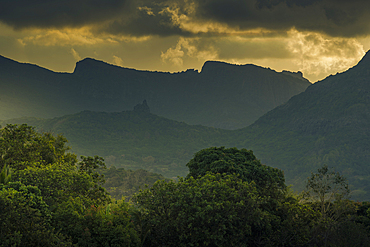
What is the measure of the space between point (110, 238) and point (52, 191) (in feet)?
19.8

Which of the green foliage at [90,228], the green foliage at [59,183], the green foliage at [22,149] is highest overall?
the green foliage at [22,149]

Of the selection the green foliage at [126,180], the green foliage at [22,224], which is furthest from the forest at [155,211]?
the green foliage at [126,180]

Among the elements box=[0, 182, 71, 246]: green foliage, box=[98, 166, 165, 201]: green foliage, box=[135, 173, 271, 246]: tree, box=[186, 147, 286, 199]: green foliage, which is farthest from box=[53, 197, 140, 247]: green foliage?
box=[98, 166, 165, 201]: green foliage

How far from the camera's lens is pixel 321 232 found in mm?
30812

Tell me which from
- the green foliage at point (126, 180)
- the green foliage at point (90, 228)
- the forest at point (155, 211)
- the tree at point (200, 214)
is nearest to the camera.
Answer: the forest at point (155, 211)

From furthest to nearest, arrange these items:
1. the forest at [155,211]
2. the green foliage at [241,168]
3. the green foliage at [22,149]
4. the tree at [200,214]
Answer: the green foliage at [241,168] < the green foliage at [22,149] < the tree at [200,214] < the forest at [155,211]

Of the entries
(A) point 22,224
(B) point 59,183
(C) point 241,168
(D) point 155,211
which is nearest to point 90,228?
(A) point 22,224

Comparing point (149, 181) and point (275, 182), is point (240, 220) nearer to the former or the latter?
point (275, 182)

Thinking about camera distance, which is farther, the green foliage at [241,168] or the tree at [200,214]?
the green foliage at [241,168]

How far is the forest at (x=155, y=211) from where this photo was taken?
766 inches

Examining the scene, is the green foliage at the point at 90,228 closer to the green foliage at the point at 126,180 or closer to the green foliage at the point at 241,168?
the green foliage at the point at 241,168

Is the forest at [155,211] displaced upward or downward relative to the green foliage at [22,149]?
downward

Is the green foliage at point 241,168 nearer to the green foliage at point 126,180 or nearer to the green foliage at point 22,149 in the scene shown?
the green foliage at point 22,149

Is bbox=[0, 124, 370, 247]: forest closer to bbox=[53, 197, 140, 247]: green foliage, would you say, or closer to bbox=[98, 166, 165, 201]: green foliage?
bbox=[53, 197, 140, 247]: green foliage
